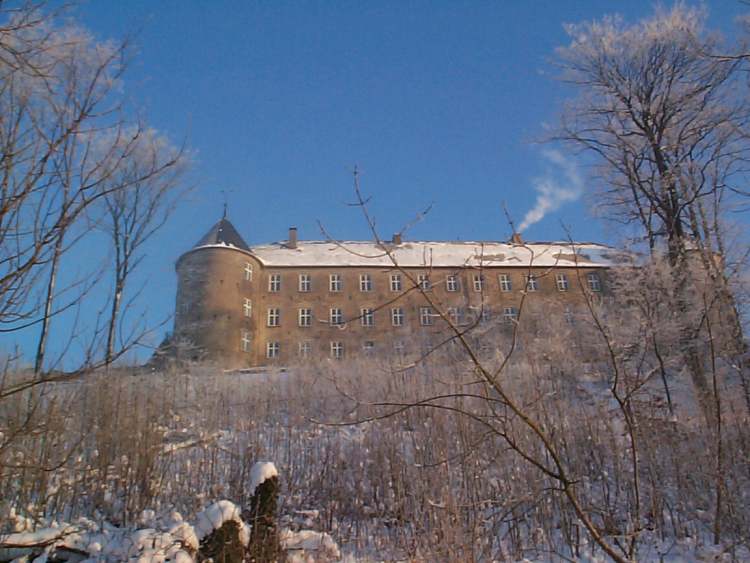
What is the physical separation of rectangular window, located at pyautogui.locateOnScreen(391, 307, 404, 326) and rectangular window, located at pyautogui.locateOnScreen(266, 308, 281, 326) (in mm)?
7342

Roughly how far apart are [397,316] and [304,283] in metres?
6.52

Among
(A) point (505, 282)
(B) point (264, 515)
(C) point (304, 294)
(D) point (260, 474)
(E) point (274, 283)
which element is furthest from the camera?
(A) point (505, 282)

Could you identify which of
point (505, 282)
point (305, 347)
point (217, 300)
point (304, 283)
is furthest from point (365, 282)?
point (217, 300)

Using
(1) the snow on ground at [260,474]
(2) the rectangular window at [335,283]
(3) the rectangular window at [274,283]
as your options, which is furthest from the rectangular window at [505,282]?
(1) the snow on ground at [260,474]

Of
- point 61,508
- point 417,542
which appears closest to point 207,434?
point 61,508

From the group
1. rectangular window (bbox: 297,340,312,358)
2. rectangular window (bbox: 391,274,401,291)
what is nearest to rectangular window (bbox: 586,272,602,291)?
rectangular window (bbox: 391,274,401,291)

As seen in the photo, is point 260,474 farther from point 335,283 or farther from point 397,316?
point 335,283

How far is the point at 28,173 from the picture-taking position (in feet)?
8.72

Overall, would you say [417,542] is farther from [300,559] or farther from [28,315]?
[28,315]

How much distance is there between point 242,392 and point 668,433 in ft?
41.6

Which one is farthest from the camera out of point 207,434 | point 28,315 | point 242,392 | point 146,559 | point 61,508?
point 242,392

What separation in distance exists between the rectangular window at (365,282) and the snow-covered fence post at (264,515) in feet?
96.2

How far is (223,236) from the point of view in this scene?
1320 inches

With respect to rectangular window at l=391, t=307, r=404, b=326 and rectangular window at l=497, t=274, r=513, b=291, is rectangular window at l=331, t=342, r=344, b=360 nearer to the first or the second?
rectangular window at l=391, t=307, r=404, b=326
